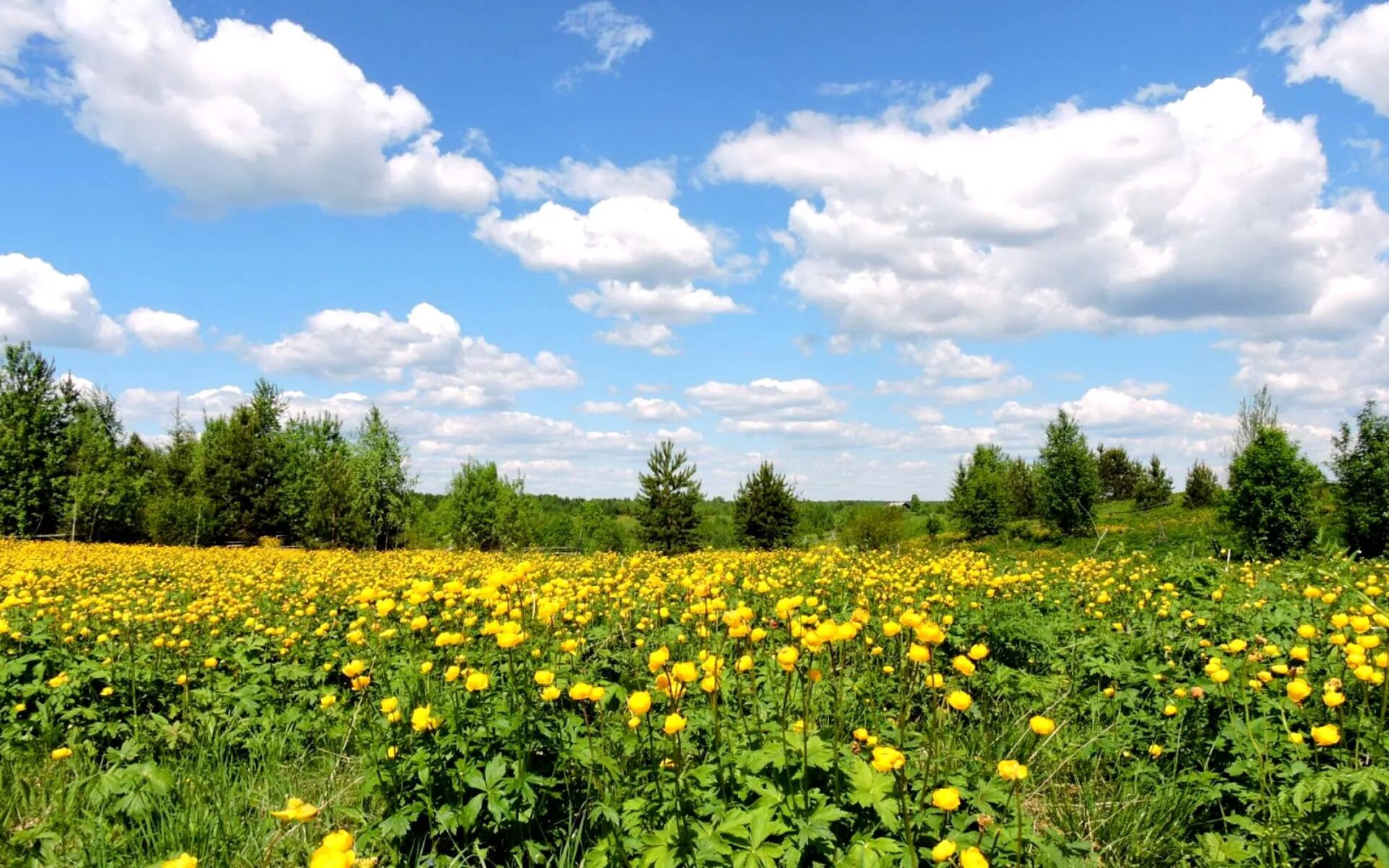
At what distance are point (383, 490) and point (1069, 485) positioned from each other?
3166cm

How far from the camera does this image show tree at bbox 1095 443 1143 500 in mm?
55031

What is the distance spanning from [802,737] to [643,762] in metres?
1.19

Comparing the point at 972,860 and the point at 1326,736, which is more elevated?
the point at 1326,736

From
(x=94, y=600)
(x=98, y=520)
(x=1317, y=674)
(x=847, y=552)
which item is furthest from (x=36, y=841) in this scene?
(x=98, y=520)

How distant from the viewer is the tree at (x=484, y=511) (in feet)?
103

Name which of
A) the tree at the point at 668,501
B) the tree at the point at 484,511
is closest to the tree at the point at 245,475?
the tree at the point at 484,511

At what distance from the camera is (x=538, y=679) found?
9.00ft

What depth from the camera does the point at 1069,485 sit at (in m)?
33.7

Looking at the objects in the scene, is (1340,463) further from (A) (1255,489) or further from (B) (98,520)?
(B) (98,520)

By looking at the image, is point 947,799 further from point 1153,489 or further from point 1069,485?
point 1153,489

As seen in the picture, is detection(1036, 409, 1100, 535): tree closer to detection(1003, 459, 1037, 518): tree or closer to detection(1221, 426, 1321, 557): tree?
detection(1003, 459, 1037, 518): tree

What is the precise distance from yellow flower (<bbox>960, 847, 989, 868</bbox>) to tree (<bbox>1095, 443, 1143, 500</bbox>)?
60.5 metres

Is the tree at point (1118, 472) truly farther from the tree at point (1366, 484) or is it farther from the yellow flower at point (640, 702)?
the yellow flower at point (640, 702)

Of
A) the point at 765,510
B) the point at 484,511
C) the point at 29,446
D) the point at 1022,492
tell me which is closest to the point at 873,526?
the point at 765,510
